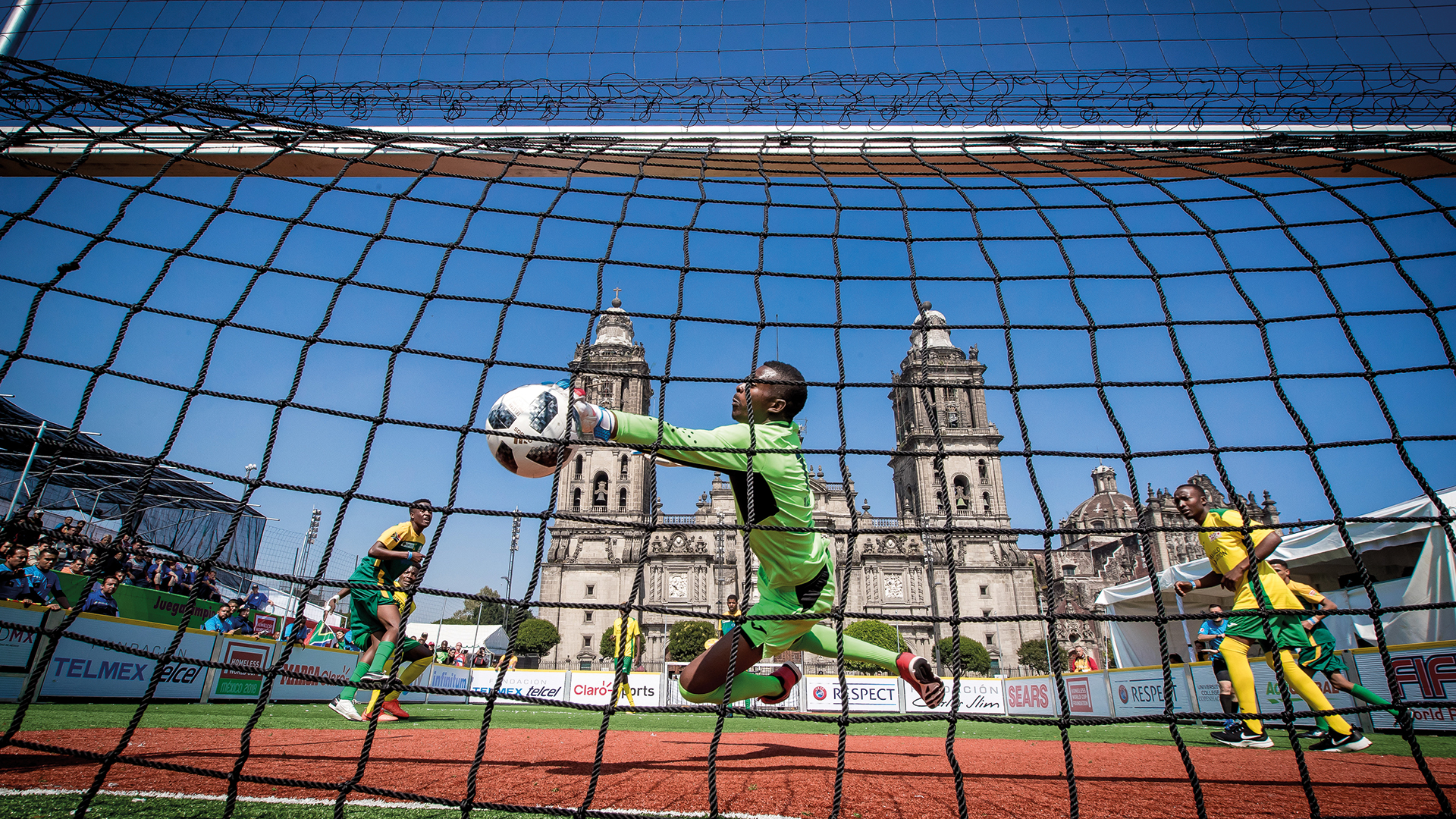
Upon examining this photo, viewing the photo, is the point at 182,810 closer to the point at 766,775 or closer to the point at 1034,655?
the point at 766,775

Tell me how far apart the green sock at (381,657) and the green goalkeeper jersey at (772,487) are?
3227mm

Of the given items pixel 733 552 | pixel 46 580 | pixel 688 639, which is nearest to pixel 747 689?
pixel 46 580

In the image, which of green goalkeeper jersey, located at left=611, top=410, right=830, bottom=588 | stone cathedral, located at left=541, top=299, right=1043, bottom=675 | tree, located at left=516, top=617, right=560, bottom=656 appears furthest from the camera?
stone cathedral, located at left=541, top=299, right=1043, bottom=675

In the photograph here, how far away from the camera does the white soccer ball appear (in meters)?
2.75

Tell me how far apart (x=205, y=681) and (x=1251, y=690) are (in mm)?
9484

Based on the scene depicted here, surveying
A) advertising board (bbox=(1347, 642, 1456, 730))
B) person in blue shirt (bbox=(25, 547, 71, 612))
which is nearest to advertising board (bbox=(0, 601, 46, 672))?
person in blue shirt (bbox=(25, 547, 71, 612))

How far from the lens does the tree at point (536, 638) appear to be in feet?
123

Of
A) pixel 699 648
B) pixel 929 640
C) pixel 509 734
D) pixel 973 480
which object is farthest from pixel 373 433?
pixel 973 480

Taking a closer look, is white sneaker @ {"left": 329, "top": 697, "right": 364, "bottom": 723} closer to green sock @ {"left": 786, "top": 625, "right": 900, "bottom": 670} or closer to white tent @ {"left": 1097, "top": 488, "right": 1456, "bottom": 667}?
green sock @ {"left": 786, "top": 625, "right": 900, "bottom": 670}

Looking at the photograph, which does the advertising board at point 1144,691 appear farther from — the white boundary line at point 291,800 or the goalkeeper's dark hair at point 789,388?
the white boundary line at point 291,800

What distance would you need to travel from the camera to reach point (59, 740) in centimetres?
332

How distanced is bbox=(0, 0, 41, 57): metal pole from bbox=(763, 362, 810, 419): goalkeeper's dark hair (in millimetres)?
5059

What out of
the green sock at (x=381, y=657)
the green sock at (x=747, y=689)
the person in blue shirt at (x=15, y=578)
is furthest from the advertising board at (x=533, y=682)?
the green sock at (x=747, y=689)

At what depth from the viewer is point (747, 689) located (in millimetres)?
3262
